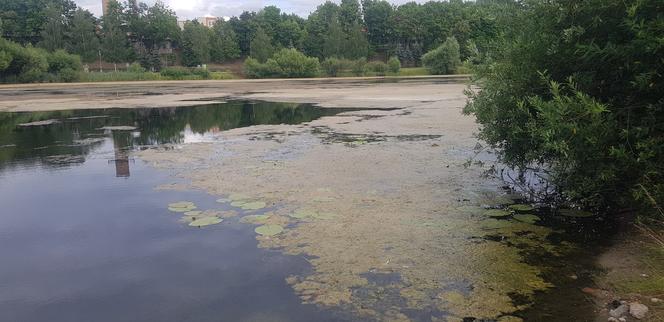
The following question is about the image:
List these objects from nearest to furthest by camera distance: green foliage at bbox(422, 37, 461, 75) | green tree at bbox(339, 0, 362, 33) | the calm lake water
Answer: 1. the calm lake water
2. green foliage at bbox(422, 37, 461, 75)
3. green tree at bbox(339, 0, 362, 33)

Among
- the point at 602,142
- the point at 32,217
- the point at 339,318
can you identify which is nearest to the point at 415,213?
the point at 602,142

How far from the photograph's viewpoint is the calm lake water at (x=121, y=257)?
16.1 feet

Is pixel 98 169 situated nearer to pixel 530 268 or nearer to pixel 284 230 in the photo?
pixel 284 230

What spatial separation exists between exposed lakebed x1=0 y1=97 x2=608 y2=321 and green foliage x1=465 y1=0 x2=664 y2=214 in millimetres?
991

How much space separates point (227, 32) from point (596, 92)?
97.2m

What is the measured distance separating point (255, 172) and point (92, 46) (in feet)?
A: 265

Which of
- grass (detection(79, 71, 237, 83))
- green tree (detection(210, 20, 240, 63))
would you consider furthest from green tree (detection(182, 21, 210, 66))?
grass (detection(79, 71, 237, 83))

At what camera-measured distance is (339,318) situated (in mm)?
4613

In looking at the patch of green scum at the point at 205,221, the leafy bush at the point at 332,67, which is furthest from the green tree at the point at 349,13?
the patch of green scum at the point at 205,221

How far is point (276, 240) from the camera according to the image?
21.5 feet

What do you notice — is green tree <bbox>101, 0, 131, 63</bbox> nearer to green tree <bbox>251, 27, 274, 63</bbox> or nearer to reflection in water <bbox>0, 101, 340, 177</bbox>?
green tree <bbox>251, 27, 274, 63</bbox>

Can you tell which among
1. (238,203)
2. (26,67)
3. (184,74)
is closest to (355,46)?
(184,74)

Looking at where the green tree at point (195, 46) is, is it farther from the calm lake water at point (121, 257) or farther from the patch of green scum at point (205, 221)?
the patch of green scum at point (205, 221)

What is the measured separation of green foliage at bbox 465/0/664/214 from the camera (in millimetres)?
5559
